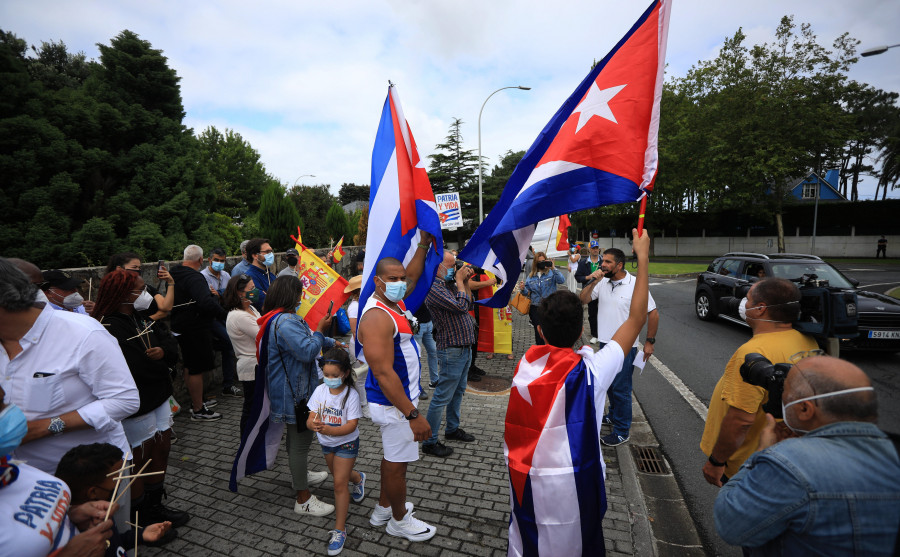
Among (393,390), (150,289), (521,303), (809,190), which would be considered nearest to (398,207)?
(393,390)

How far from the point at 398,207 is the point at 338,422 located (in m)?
1.72

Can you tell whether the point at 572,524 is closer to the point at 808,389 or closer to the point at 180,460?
the point at 808,389

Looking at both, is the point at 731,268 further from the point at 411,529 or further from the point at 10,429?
the point at 10,429

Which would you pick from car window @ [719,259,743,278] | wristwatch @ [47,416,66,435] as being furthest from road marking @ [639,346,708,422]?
wristwatch @ [47,416,66,435]

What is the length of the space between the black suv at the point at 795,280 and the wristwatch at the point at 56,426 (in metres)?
3.93

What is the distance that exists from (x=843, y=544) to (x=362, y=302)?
2852 millimetres

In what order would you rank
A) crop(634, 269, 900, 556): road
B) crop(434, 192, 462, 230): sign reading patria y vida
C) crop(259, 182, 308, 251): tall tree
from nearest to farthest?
crop(634, 269, 900, 556): road → crop(434, 192, 462, 230): sign reading patria y vida → crop(259, 182, 308, 251): tall tree

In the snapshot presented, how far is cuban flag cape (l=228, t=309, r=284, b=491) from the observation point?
137 inches

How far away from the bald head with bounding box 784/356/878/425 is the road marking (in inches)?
175

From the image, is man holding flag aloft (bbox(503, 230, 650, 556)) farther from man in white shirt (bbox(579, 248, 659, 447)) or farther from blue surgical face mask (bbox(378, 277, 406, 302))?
man in white shirt (bbox(579, 248, 659, 447))

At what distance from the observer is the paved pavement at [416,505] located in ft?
10.1

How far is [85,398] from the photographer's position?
231 cm

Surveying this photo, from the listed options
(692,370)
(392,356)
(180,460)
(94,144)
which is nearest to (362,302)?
(392,356)

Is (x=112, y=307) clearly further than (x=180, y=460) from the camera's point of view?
No
